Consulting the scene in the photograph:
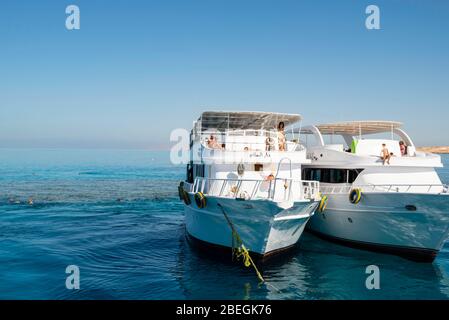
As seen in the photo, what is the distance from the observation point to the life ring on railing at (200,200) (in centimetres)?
1816

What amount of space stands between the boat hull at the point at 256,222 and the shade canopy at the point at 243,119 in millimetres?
5860

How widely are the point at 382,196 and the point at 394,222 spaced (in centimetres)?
160

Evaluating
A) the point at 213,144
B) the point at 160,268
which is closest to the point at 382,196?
the point at 213,144

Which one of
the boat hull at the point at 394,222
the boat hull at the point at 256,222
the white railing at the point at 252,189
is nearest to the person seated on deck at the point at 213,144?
the white railing at the point at 252,189

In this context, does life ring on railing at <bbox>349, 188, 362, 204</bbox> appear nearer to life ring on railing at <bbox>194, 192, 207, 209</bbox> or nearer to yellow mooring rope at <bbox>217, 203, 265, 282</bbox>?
yellow mooring rope at <bbox>217, 203, 265, 282</bbox>

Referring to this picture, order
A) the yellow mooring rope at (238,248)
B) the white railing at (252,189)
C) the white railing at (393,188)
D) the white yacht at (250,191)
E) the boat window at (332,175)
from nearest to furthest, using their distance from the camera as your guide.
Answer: the white yacht at (250,191), the yellow mooring rope at (238,248), the white railing at (252,189), the white railing at (393,188), the boat window at (332,175)

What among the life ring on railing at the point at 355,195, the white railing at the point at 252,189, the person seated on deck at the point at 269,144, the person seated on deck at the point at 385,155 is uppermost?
the person seated on deck at the point at 269,144

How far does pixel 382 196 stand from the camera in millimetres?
19391

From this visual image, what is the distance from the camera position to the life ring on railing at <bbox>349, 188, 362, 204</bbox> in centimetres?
1997

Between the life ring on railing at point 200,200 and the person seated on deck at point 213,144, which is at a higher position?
the person seated on deck at point 213,144

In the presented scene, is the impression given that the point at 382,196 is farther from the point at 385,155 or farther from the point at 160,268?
the point at 160,268

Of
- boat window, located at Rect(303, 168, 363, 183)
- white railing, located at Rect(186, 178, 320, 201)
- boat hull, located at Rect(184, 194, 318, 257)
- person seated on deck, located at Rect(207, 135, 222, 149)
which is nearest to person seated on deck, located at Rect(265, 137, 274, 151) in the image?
white railing, located at Rect(186, 178, 320, 201)

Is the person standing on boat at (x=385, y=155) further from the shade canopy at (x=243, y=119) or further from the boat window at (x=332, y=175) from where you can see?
the shade canopy at (x=243, y=119)
